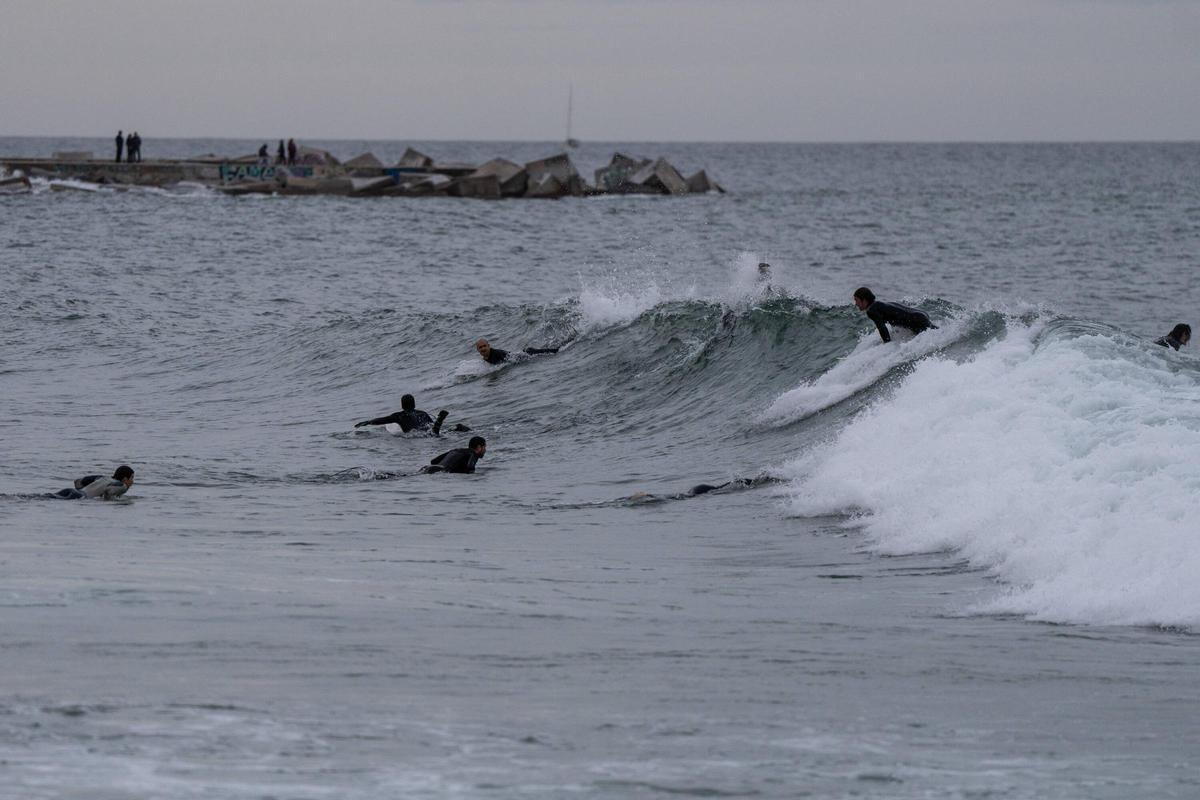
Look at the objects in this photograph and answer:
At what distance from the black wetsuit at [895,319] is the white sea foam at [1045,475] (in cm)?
211

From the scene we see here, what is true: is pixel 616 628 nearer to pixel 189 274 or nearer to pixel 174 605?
pixel 174 605

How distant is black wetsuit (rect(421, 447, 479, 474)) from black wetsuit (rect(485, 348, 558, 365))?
8.08 metres

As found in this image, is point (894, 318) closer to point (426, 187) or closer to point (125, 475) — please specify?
point (125, 475)

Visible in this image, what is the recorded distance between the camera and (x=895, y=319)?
19.3 meters

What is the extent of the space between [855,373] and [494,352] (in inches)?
282

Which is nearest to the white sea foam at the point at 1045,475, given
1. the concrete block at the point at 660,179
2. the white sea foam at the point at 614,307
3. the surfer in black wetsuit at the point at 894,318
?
the surfer in black wetsuit at the point at 894,318

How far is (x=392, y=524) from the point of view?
12.9 m

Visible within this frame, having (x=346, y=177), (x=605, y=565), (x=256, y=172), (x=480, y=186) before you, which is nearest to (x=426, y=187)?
(x=480, y=186)

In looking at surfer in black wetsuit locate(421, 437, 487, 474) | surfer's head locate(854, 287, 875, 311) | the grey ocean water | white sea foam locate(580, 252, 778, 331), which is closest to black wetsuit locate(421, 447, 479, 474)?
surfer in black wetsuit locate(421, 437, 487, 474)

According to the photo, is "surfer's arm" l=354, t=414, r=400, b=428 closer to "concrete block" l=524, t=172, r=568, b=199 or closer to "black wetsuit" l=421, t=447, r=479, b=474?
"black wetsuit" l=421, t=447, r=479, b=474

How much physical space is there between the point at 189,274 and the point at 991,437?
3251cm

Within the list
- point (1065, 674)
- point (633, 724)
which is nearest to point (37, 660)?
point (633, 724)

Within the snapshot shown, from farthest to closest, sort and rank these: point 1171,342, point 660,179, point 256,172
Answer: point 660,179 → point 256,172 → point 1171,342

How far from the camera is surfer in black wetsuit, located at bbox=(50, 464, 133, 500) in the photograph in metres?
13.6
